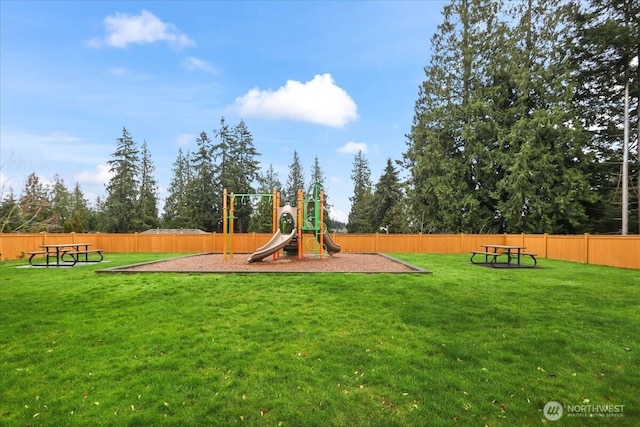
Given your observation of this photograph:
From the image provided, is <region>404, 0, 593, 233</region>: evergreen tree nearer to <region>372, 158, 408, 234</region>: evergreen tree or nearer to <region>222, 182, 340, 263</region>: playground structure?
<region>372, 158, 408, 234</region>: evergreen tree

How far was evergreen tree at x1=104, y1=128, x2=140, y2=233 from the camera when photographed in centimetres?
3906

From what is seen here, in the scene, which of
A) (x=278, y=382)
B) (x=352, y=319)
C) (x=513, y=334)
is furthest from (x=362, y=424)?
(x=513, y=334)

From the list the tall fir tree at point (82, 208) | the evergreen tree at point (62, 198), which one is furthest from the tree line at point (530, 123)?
the evergreen tree at point (62, 198)

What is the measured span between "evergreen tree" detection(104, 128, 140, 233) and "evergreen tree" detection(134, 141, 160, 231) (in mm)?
831

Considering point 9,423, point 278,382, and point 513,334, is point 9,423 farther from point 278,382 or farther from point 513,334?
point 513,334

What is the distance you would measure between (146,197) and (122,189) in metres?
3.59

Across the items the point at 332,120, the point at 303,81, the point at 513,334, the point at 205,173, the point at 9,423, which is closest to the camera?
the point at 9,423

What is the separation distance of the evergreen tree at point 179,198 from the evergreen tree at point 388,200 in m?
21.8

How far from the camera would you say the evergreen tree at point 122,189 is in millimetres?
39062

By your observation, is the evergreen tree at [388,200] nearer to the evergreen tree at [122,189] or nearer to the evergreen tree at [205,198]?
the evergreen tree at [205,198]

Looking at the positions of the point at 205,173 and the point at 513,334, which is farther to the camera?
the point at 205,173

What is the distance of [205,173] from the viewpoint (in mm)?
40594

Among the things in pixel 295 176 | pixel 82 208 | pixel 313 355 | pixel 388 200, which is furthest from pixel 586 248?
pixel 82 208

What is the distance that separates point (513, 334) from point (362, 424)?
10.3 feet
